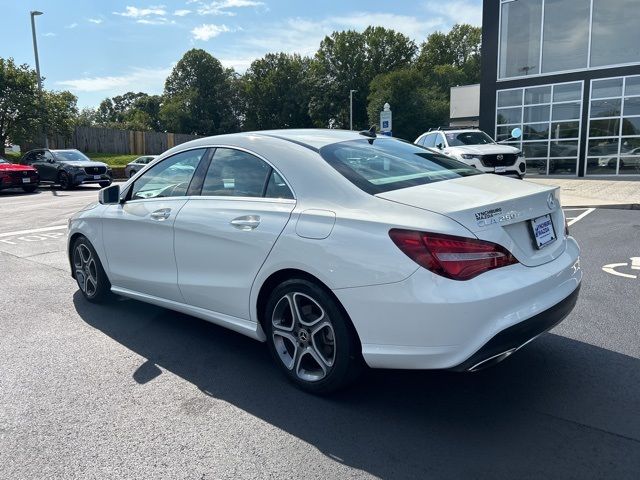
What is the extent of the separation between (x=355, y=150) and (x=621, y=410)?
7.37ft

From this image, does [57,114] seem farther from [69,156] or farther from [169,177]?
[169,177]

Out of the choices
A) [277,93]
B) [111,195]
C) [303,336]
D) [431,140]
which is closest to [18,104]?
[431,140]

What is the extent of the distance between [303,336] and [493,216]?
133 centimetres

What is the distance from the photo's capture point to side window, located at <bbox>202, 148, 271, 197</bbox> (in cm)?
366

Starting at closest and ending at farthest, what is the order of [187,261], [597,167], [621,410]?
[621,410] < [187,261] < [597,167]

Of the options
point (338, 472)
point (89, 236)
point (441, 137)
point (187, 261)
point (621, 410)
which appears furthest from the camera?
point (441, 137)

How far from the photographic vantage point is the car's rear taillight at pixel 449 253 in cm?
270

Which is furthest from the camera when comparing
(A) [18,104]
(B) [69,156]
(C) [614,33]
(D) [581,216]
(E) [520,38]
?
→ (A) [18,104]

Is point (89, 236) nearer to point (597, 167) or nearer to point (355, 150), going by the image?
point (355, 150)

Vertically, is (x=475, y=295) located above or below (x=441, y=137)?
below

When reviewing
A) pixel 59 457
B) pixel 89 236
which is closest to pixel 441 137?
pixel 89 236

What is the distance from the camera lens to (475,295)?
2662 mm

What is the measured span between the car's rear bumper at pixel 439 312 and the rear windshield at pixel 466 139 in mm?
12313

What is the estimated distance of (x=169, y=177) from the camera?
4.42 meters
